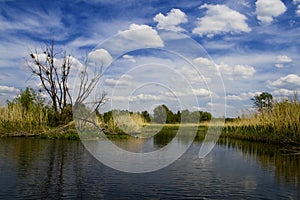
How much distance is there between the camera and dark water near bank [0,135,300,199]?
695cm

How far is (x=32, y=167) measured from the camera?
952cm

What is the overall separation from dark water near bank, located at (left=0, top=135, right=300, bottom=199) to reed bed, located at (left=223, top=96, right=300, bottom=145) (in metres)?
5.89

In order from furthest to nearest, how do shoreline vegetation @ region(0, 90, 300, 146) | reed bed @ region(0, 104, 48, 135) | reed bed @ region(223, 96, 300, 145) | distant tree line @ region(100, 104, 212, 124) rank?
distant tree line @ region(100, 104, 212, 124), reed bed @ region(0, 104, 48, 135), shoreline vegetation @ region(0, 90, 300, 146), reed bed @ region(223, 96, 300, 145)

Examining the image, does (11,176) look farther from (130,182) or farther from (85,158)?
(85,158)

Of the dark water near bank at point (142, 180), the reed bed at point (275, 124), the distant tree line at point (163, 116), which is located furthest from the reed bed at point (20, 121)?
the reed bed at point (275, 124)

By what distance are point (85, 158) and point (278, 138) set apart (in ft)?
40.1

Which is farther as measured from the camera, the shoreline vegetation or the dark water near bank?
the shoreline vegetation

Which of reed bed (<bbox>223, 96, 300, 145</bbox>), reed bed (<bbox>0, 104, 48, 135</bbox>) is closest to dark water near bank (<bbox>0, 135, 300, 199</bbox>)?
reed bed (<bbox>223, 96, 300, 145</bbox>)

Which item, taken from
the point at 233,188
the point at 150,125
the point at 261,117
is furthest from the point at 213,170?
the point at 150,125

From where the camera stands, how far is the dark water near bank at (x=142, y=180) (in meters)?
6.95

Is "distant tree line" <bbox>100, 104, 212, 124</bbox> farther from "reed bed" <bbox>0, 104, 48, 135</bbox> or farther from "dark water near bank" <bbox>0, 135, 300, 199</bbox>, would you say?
"dark water near bank" <bbox>0, 135, 300, 199</bbox>

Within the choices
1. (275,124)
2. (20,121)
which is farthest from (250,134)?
(20,121)

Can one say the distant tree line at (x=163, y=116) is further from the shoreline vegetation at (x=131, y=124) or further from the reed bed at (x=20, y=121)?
the reed bed at (x=20, y=121)

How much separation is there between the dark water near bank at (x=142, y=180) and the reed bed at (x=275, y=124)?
589 centimetres
